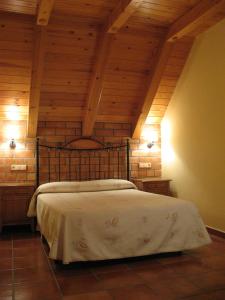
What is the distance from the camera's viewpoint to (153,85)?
15.8 feet

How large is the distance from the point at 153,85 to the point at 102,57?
3.22 ft

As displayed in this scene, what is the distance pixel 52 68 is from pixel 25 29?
0.71 meters

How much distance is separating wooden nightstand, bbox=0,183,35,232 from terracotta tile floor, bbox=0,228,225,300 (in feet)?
3.13

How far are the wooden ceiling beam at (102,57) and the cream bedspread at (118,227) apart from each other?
1.68 meters

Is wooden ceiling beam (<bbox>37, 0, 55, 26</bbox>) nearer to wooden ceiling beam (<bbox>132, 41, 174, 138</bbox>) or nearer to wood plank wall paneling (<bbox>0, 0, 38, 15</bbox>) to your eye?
wood plank wall paneling (<bbox>0, 0, 38, 15</bbox>)

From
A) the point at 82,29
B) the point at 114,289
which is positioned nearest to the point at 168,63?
the point at 82,29

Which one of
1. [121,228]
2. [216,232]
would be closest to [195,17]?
[121,228]

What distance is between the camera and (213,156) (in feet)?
14.4

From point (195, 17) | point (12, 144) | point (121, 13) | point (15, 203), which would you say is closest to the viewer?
point (121, 13)

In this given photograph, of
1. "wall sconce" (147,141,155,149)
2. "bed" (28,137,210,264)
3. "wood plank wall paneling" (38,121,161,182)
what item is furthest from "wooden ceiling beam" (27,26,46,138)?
"wall sconce" (147,141,155,149)

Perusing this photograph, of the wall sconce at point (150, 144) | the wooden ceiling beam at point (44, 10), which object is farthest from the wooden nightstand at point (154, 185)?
the wooden ceiling beam at point (44, 10)

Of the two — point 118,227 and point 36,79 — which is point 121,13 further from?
point 118,227

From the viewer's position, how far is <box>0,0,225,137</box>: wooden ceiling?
3.77m

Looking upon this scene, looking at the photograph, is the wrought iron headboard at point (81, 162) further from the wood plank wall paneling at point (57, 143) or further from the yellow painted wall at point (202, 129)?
the yellow painted wall at point (202, 129)
